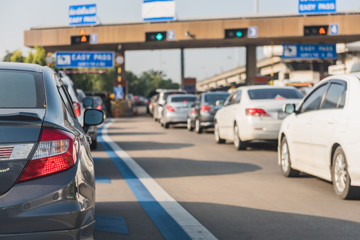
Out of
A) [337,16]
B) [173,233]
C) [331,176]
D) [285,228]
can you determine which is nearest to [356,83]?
[331,176]

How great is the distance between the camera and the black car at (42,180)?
412 centimetres

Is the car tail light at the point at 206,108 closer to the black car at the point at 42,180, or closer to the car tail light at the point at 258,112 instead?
the car tail light at the point at 258,112

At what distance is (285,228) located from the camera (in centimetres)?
688

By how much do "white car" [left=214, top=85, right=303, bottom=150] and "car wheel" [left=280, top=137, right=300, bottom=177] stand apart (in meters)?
4.65

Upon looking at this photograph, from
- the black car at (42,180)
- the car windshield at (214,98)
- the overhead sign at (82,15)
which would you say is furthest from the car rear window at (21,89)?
the overhead sign at (82,15)

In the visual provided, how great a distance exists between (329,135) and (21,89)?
4938 millimetres

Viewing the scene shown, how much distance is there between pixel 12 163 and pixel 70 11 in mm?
47411

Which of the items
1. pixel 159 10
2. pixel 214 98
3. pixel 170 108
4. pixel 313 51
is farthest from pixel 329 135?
pixel 313 51

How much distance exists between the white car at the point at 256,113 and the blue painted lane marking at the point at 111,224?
9.01 m

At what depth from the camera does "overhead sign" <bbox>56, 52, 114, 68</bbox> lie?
5422cm

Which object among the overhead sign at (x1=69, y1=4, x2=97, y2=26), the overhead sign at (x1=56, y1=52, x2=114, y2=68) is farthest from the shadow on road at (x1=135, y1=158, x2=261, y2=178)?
the overhead sign at (x1=56, y1=52, x2=114, y2=68)

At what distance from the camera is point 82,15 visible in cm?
5050

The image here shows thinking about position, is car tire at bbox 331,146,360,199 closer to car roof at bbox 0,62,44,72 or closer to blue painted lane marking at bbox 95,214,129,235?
blue painted lane marking at bbox 95,214,129,235

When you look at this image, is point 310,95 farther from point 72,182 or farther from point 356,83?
point 72,182
